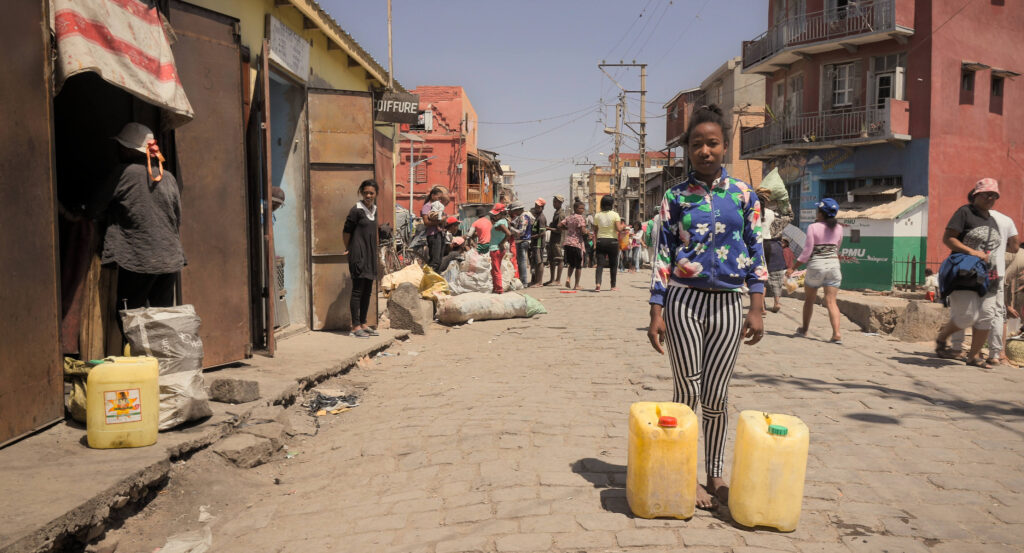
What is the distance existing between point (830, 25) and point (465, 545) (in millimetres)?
27100

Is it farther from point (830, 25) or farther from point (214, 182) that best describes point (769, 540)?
point (830, 25)

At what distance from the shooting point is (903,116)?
78.4ft

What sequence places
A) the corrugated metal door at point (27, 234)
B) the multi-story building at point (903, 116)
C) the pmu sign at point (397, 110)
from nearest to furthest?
the corrugated metal door at point (27, 234) → the pmu sign at point (397, 110) → the multi-story building at point (903, 116)

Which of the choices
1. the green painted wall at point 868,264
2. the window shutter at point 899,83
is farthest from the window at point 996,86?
the green painted wall at point 868,264

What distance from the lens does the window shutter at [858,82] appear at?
83.5 ft

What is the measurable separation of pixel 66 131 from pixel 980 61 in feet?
90.5

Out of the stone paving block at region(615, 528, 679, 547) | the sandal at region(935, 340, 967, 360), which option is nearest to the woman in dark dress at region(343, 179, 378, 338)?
the stone paving block at region(615, 528, 679, 547)

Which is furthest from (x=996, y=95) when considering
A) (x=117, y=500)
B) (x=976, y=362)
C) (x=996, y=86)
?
(x=117, y=500)

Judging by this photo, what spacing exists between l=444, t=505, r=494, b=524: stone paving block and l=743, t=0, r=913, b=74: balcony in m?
25.4

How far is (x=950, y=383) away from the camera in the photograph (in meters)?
6.70

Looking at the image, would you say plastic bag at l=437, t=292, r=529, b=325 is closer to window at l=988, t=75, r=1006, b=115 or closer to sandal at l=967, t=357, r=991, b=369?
sandal at l=967, t=357, r=991, b=369

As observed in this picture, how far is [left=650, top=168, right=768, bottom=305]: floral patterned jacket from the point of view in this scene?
3.38 metres

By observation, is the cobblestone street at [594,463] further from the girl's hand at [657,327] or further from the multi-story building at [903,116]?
the multi-story building at [903,116]

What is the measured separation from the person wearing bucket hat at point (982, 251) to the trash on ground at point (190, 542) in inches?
274
